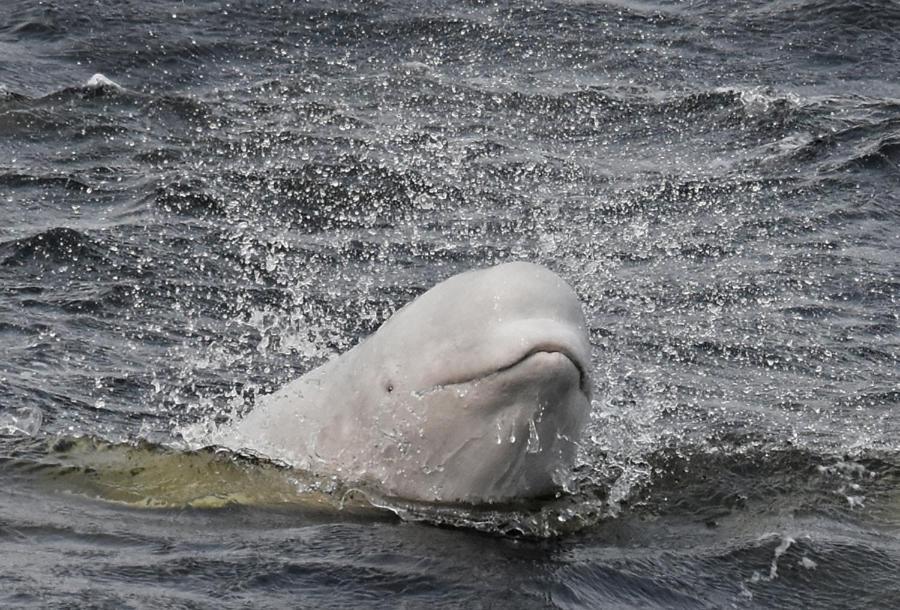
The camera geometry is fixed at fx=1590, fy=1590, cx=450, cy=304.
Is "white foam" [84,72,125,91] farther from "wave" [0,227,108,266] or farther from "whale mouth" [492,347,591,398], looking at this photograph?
"whale mouth" [492,347,591,398]

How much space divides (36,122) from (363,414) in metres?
10.4

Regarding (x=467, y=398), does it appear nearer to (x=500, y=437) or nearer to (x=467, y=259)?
(x=500, y=437)

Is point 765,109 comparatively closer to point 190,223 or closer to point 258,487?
point 190,223

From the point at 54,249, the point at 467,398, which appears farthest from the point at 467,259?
the point at 467,398

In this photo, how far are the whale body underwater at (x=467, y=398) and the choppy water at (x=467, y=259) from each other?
0.22 metres

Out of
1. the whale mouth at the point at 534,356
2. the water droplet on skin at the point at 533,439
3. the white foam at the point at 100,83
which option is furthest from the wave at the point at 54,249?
the water droplet on skin at the point at 533,439

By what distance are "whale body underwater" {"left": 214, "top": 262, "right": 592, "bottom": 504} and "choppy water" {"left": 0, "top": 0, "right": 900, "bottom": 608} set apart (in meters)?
0.22

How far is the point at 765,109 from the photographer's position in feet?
60.8

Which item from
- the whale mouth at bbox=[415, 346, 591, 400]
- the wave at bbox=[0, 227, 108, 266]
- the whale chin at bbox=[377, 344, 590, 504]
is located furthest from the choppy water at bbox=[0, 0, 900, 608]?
the whale mouth at bbox=[415, 346, 591, 400]

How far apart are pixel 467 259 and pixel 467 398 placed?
6.89m

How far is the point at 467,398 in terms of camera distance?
22.9 feet

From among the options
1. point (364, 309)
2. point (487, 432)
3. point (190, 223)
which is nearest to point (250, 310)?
point (364, 309)

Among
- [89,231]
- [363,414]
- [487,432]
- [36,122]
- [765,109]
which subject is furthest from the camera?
[765,109]

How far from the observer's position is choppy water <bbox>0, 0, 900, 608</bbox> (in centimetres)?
714
